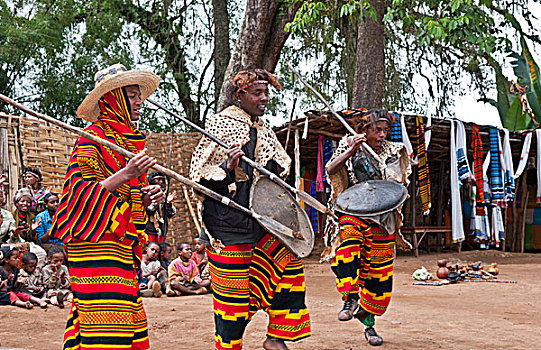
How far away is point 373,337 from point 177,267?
169 inches

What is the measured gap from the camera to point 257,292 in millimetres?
3660

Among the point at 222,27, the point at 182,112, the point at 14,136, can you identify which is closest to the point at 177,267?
the point at 14,136

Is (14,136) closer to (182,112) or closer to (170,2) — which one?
(170,2)

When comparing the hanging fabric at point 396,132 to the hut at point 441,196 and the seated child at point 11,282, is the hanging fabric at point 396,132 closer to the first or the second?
the hut at point 441,196

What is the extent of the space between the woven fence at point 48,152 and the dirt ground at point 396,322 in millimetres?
2332

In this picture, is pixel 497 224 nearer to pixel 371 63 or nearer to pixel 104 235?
pixel 371 63

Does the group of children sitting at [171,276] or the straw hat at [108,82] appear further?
the group of children sitting at [171,276]

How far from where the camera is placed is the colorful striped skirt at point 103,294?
120 inches

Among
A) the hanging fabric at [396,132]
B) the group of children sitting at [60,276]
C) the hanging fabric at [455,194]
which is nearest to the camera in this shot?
the group of children sitting at [60,276]

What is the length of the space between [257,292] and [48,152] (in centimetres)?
693

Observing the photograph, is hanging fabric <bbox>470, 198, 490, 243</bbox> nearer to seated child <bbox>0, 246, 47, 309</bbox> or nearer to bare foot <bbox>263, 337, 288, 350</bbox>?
seated child <bbox>0, 246, 47, 309</bbox>

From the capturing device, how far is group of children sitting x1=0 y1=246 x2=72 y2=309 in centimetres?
681

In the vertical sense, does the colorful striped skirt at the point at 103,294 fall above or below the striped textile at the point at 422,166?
below

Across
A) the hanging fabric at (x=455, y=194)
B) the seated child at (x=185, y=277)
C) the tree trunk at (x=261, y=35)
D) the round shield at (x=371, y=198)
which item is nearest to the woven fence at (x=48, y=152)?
the seated child at (x=185, y=277)
